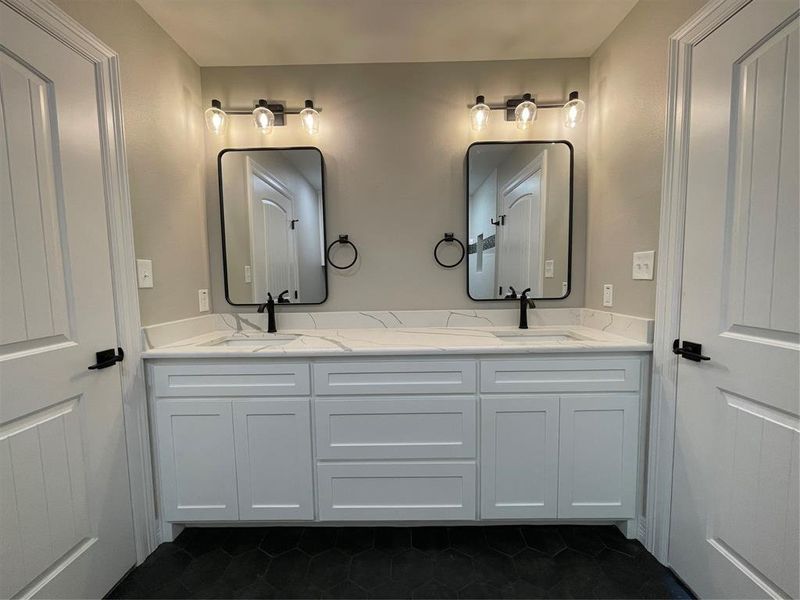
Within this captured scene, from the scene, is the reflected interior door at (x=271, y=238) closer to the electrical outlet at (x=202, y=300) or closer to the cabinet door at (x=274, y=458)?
the electrical outlet at (x=202, y=300)

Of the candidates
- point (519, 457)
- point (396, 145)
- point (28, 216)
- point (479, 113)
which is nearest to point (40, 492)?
point (28, 216)

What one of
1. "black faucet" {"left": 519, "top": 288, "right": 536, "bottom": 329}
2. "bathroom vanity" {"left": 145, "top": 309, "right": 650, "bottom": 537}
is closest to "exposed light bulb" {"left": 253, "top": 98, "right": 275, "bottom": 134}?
"bathroom vanity" {"left": 145, "top": 309, "right": 650, "bottom": 537}

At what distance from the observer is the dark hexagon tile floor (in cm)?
123

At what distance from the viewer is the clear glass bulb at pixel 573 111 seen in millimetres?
1656

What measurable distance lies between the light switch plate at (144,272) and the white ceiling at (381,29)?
3.72 feet

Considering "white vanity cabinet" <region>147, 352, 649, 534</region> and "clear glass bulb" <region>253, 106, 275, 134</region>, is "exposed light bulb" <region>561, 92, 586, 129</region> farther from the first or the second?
"clear glass bulb" <region>253, 106, 275, 134</region>

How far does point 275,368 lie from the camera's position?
54.3 inches

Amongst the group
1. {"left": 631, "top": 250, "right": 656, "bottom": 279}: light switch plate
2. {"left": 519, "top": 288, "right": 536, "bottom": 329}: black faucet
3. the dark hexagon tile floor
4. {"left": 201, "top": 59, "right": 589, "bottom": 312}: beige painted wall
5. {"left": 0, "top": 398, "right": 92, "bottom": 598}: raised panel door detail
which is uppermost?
{"left": 201, "top": 59, "right": 589, "bottom": 312}: beige painted wall

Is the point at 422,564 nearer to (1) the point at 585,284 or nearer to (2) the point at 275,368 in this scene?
(2) the point at 275,368

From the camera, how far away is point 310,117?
173 cm

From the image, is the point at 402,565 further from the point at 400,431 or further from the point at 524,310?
the point at 524,310

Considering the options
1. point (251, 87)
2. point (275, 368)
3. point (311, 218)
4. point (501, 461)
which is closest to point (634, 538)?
point (501, 461)

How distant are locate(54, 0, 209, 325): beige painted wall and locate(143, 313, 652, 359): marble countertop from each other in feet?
0.66

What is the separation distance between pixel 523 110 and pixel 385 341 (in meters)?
1.43
